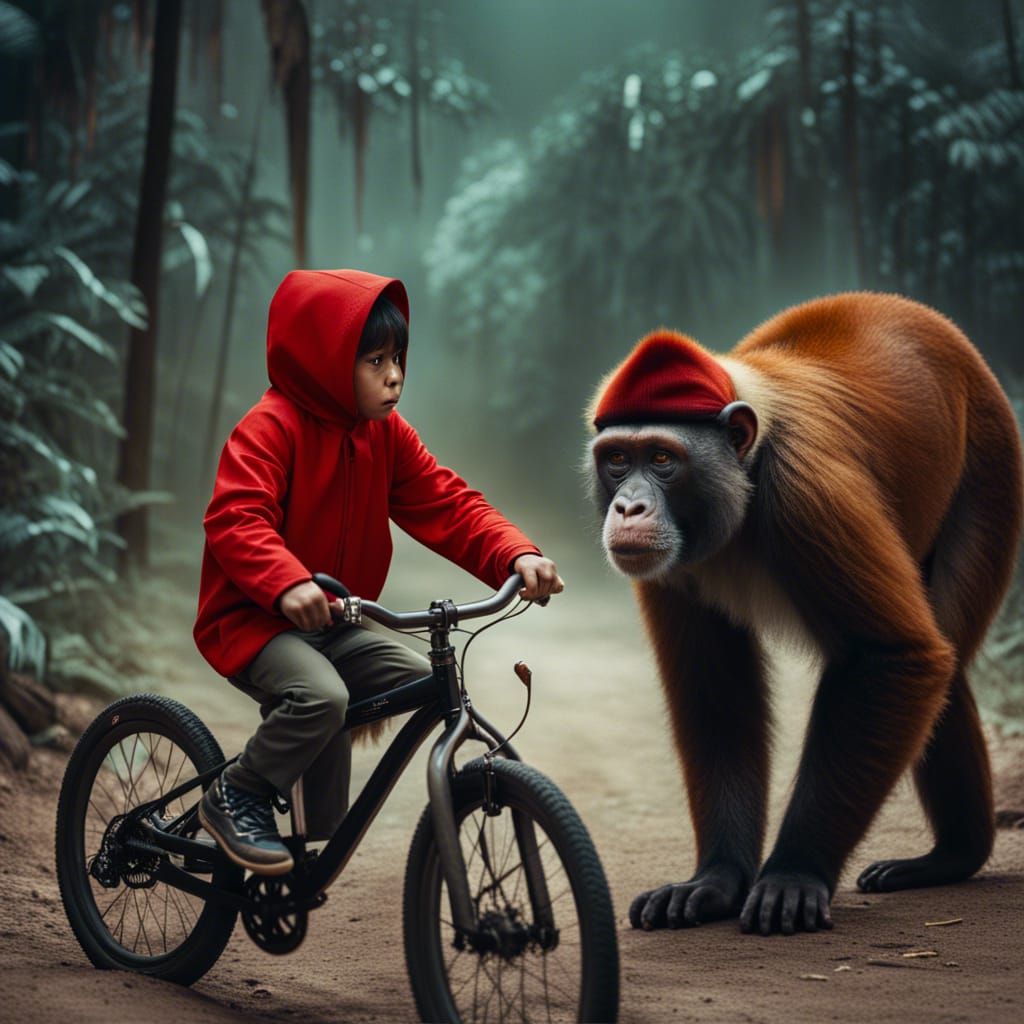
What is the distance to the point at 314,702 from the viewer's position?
2.44 metres

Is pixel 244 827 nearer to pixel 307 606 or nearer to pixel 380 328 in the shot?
pixel 307 606

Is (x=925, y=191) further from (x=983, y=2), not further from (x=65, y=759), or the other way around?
(x=65, y=759)

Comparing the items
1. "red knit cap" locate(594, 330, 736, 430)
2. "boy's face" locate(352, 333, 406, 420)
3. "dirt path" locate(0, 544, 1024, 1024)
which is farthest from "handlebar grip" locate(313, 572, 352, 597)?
"red knit cap" locate(594, 330, 736, 430)

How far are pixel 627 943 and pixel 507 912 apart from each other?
3.69 ft

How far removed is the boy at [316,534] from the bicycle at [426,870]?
110mm

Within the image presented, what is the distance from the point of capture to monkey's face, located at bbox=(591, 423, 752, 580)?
3215 mm

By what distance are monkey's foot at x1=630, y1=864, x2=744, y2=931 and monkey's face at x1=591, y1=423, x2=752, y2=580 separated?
3.01 ft

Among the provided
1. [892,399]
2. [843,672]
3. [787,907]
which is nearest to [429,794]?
[787,907]

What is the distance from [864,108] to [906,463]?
349 inches

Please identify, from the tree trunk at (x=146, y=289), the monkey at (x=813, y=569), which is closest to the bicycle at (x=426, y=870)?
the monkey at (x=813, y=569)

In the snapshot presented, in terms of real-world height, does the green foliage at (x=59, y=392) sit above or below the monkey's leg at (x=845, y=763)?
above

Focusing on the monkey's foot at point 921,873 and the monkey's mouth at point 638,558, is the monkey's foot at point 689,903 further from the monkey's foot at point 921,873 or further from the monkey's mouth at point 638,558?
the monkey's mouth at point 638,558

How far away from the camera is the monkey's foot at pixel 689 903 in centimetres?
345

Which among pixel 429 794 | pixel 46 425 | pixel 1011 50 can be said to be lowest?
pixel 429 794
